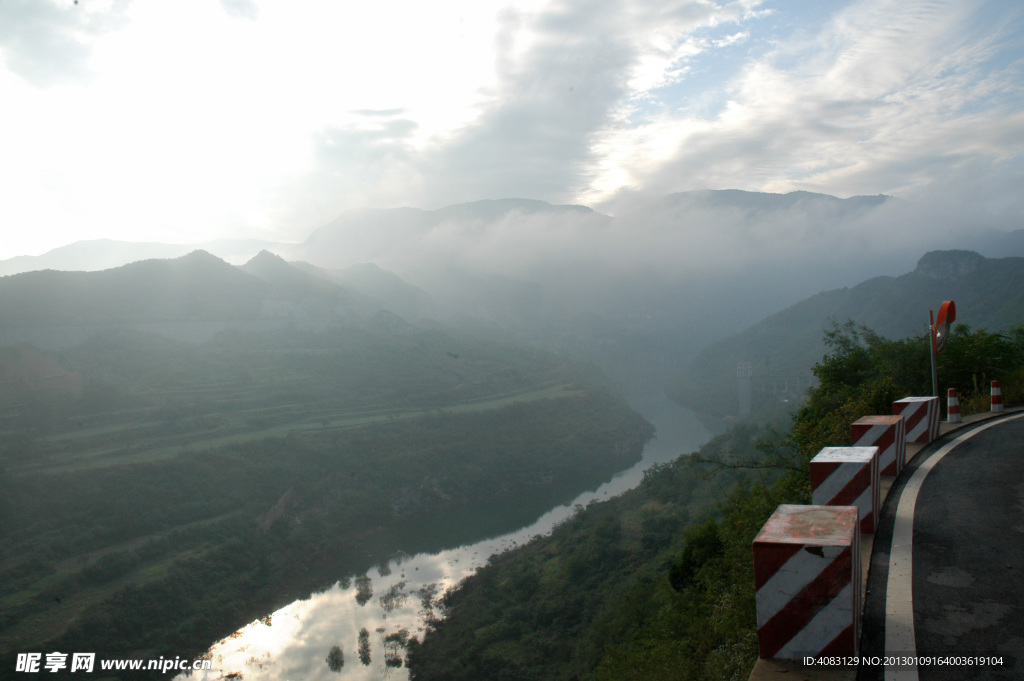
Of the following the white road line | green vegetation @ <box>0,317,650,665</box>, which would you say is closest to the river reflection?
green vegetation @ <box>0,317,650,665</box>

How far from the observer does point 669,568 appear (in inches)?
698

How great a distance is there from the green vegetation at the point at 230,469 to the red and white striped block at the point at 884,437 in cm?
3046

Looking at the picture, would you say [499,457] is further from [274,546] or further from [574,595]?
[574,595]

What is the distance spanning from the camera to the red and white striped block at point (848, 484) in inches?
215

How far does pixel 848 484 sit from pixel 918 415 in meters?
4.62

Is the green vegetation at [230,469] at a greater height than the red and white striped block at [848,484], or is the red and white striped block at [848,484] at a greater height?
the red and white striped block at [848,484]

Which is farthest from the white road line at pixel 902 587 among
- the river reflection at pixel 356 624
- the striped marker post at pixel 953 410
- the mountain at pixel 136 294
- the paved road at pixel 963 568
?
the mountain at pixel 136 294

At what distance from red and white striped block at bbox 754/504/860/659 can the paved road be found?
261 millimetres

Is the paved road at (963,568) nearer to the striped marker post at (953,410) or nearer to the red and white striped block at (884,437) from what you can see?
the red and white striped block at (884,437)

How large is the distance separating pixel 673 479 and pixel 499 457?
2045 cm

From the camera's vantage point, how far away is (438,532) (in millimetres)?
44562

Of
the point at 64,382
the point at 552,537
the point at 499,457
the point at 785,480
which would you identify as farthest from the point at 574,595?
the point at 64,382

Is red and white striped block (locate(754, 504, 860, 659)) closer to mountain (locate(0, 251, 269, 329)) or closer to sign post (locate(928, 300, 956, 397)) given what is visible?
sign post (locate(928, 300, 956, 397))

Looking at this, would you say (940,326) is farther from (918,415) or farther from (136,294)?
(136,294)
